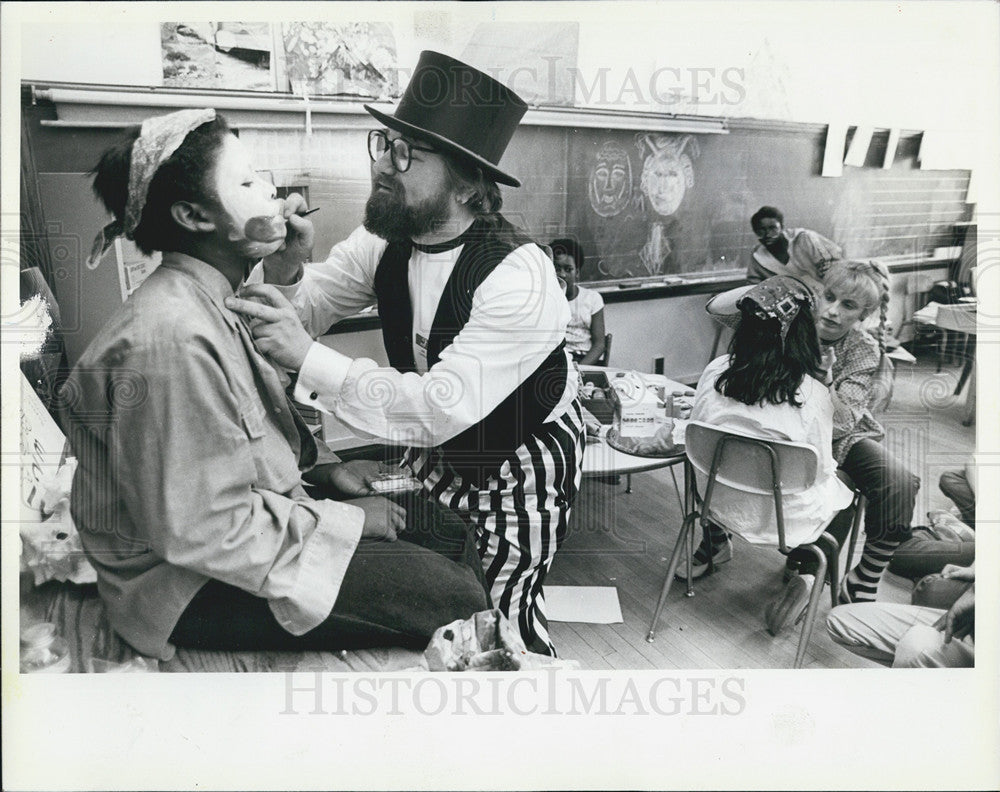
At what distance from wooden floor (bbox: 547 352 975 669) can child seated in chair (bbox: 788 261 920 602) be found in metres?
0.04

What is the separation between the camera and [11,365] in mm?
1910

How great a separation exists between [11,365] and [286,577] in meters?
0.91

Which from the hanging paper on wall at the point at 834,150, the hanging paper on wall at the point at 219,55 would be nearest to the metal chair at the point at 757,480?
the hanging paper on wall at the point at 834,150

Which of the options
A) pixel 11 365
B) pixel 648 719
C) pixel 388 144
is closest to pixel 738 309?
pixel 388 144

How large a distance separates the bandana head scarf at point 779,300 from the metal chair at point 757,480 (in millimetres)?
287

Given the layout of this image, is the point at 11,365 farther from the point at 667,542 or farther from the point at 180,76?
the point at 667,542

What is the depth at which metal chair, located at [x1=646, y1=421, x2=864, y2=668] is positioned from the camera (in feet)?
6.51

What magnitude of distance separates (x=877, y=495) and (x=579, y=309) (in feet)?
3.15

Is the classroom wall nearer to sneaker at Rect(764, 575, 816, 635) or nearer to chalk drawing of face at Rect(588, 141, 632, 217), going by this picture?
chalk drawing of face at Rect(588, 141, 632, 217)

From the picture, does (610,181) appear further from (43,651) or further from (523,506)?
(43,651)

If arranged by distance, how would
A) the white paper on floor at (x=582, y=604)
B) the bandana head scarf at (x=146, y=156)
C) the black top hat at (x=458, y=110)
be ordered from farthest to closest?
1. the white paper on floor at (x=582, y=604)
2. the black top hat at (x=458, y=110)
3. the bandana head scarf at (x=146, y=156)

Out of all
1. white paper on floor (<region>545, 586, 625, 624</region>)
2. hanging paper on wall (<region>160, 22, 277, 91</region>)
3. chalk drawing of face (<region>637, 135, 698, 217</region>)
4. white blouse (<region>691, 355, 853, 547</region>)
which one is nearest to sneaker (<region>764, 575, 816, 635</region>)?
white blouse (<region>691, 355, 853, 547</region>)

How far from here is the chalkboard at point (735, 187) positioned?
196 centimetres

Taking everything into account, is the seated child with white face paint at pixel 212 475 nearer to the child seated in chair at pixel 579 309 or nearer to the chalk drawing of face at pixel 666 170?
the child seated in chair at pixel 579 309
